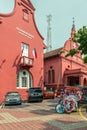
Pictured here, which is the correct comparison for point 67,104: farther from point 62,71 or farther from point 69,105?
point 62,71

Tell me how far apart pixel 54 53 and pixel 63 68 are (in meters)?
3.37

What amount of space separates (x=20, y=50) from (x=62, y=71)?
39.4 ft

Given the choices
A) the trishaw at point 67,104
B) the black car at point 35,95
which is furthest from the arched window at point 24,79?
the trishaw at point 67,104

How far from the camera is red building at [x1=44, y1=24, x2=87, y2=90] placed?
142ft

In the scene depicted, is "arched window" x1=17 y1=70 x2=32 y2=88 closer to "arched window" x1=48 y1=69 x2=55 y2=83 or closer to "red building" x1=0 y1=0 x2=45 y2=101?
"red building" x1=0 y1=0 x2=45 y2=101

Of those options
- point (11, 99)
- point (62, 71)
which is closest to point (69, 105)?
point (11, 99)

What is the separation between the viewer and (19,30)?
1341 inches

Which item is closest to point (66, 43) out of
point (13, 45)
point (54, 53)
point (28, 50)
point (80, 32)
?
point (54, 53)

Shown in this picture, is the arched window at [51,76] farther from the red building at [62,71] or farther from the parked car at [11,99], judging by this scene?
the parked car at [11,99]

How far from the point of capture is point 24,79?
35.1 meters

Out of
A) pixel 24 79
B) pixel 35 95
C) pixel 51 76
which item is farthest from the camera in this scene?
pixel 51 76

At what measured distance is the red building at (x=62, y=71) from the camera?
43.3 metres

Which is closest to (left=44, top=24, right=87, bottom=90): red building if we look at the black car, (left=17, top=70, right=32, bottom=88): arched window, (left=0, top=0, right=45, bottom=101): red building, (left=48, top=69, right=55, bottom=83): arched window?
(left=48, top=69, right=55, bottom=83): arched window

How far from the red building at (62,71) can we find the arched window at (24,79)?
8799 mm
